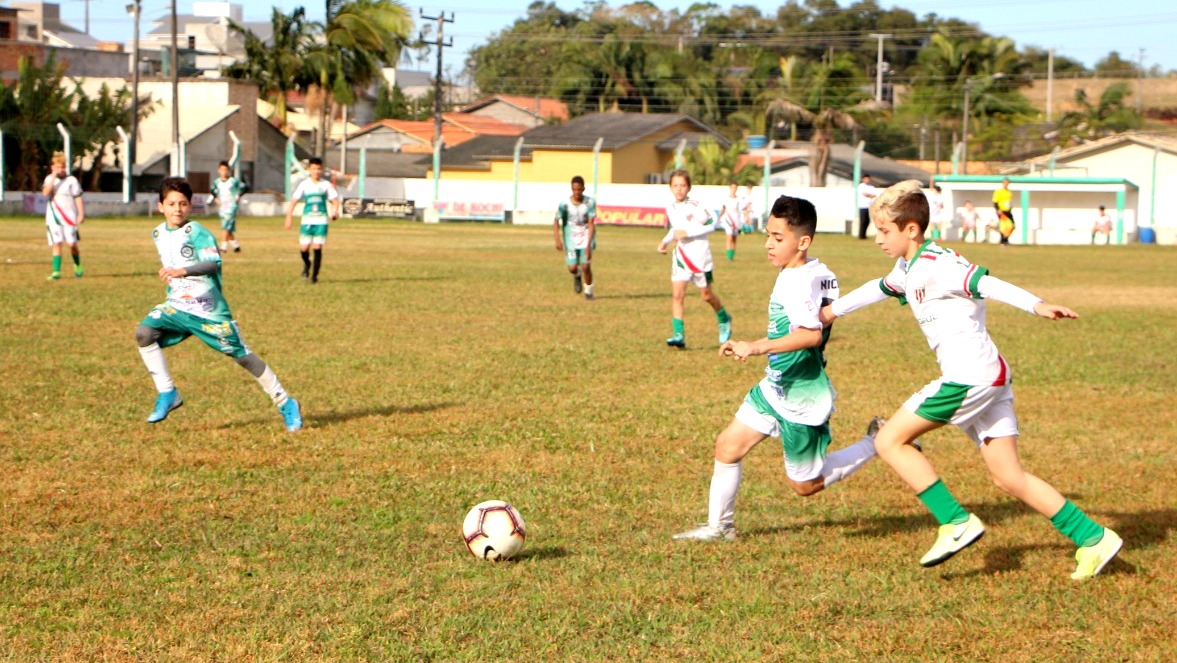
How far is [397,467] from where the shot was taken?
7965mm

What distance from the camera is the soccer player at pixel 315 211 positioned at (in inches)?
826

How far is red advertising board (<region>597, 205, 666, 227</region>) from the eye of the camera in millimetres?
51156

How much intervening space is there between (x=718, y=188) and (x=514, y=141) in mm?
17104

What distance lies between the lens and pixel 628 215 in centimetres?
5191

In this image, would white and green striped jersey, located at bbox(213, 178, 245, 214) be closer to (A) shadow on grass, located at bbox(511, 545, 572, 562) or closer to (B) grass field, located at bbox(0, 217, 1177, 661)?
(B) grass field, located at bbox(0, 217, 1177, 661)

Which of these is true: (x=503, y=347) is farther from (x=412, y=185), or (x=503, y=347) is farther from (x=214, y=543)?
(x=412, y=185)

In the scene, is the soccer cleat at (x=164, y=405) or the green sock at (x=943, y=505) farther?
the soccer cleat at (x=164, y=405)

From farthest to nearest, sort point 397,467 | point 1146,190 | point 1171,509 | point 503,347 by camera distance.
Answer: point 1146,190
point 503,347
point 397,467
point 1171,509

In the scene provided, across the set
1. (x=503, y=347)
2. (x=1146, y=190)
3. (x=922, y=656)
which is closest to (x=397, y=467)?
(x=922, y=656)

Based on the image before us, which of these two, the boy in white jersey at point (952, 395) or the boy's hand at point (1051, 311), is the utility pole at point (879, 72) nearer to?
the boy in white jersey at point (952, 395)

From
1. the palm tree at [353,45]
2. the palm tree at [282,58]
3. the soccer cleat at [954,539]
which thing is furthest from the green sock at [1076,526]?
the palm tree at [282,58]

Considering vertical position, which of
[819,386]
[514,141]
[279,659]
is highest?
[514,141]

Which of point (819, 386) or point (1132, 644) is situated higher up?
point (819, 386)

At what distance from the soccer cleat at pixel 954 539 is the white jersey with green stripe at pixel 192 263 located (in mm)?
5000
